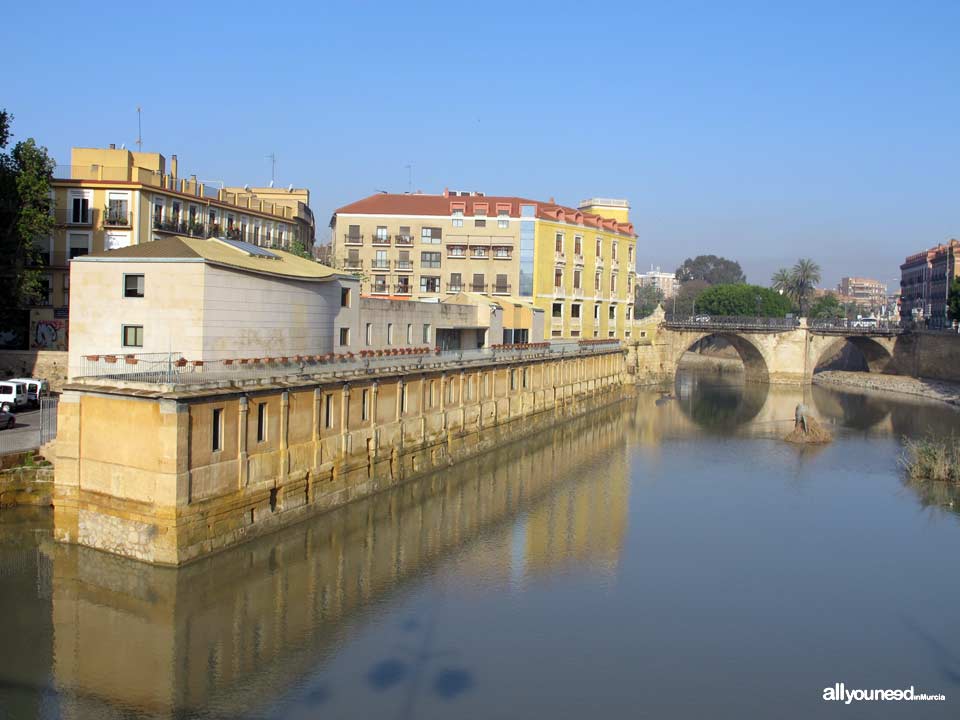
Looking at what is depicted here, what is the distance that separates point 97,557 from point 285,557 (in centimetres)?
533

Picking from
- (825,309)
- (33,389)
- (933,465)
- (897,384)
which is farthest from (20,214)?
(825,309)

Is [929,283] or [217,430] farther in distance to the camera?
[929,283]

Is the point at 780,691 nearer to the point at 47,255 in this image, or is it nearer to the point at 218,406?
the point at 218,406

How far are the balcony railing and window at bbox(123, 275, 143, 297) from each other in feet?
61.5

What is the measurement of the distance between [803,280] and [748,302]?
8.71 metres

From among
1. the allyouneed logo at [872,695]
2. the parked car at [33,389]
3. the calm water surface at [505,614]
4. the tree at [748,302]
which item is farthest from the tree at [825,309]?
the allyouneed logo at [872,695]

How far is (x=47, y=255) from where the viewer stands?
47.0 metres

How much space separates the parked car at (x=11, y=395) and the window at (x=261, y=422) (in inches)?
539

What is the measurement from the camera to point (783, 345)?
9738 centimetres

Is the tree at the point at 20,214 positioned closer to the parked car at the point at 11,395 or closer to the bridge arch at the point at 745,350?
the parked car at the point at 11,395

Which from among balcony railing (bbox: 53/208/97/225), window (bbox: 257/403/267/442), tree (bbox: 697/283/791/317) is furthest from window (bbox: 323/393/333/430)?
tree (bbox: 697/283/791/317)

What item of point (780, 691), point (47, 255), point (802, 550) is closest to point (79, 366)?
point (47, 255)

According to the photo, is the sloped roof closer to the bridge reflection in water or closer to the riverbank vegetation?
the bridge reflection in water

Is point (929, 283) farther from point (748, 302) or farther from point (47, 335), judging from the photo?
point (47, 335)
